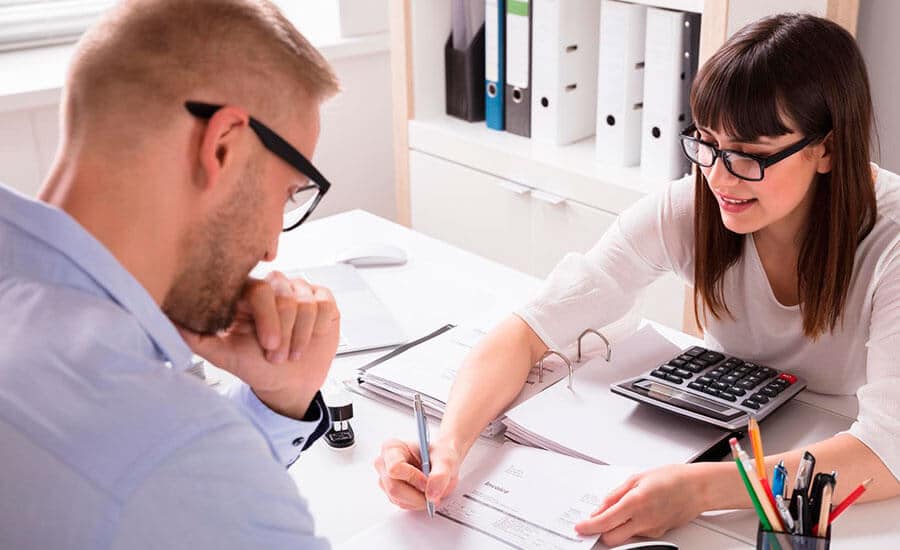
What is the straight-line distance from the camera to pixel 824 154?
1355 millimetres

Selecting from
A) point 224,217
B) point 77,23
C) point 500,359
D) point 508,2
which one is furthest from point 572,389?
point 77,23

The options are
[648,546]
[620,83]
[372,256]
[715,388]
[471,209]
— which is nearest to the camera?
[648,546]

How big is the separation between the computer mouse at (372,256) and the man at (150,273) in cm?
83

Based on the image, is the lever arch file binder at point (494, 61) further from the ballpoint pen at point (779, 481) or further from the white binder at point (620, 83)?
the ballpoint pen at point (779, 481)

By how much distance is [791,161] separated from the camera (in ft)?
4.39

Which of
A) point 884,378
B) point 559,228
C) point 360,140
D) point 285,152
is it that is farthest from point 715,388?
point 360,140

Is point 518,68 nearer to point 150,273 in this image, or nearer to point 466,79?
point 466,79

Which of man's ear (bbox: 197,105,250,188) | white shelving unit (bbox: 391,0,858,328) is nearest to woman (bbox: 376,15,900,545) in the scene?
man's ear (bbox: 197,105,250,188)

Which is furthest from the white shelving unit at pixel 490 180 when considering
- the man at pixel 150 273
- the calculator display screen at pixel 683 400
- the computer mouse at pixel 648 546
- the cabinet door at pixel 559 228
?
the man at pixel 150 273

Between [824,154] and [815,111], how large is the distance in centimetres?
7

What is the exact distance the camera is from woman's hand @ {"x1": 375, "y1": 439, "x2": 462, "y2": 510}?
1145 millimetres

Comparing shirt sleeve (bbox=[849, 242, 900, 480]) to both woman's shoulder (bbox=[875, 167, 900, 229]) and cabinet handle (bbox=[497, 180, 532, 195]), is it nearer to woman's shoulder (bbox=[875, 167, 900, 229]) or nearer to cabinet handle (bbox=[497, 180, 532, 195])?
woman's shoulder (bbox=[875, 167, 900, 229])

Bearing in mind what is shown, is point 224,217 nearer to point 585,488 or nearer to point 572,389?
point 585,488

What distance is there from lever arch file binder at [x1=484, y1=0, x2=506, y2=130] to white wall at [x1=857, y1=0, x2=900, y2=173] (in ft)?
2.71
